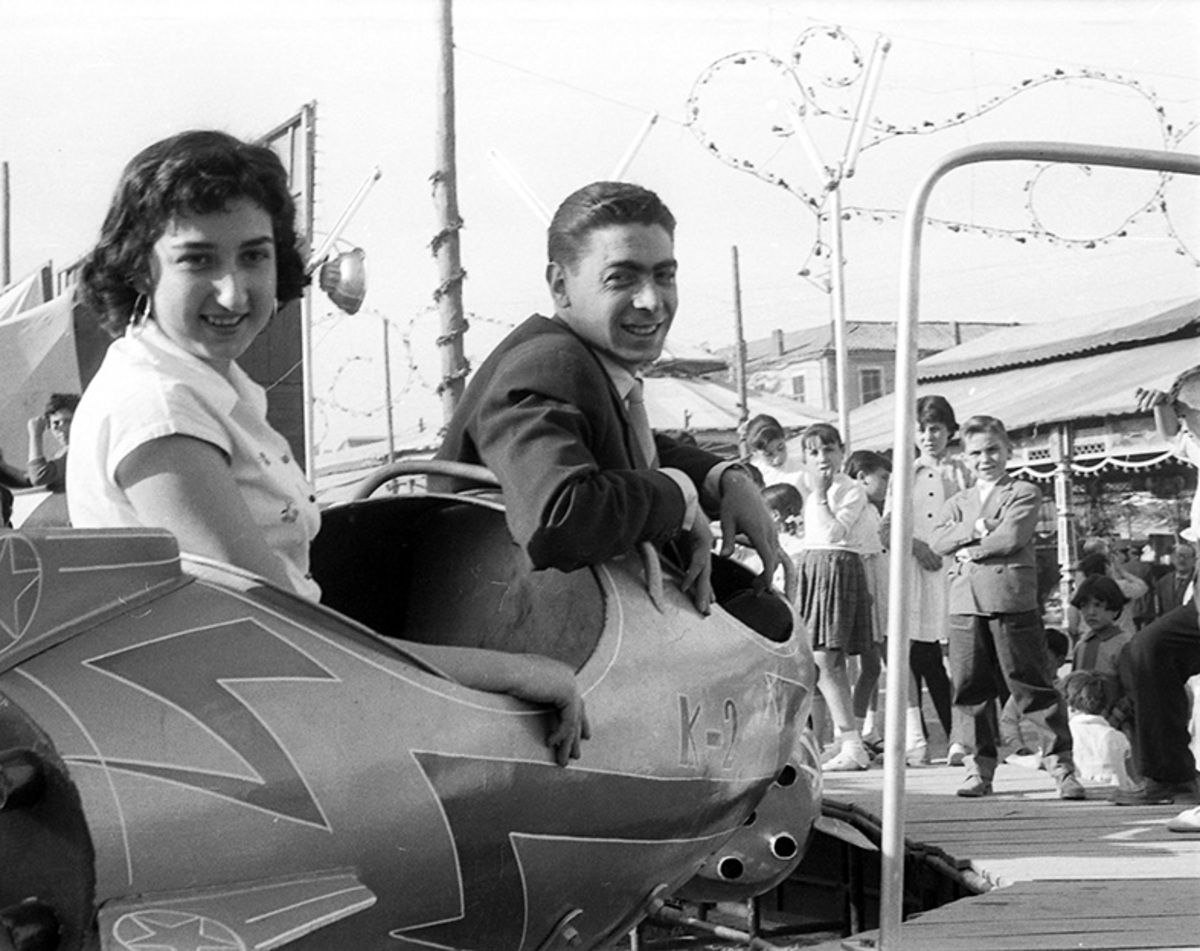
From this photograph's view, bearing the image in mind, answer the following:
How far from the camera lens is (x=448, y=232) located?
479 inches

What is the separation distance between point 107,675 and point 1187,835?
3560 mm

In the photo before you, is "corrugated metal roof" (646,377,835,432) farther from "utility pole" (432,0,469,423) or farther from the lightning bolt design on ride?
the lightning bolt design on ride

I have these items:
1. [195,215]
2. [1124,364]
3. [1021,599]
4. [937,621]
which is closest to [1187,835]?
[1021,599]

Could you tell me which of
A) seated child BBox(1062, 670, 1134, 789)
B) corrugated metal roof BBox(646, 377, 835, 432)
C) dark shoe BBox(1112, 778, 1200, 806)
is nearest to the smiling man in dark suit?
dark shoe BBox(1112, 778, 1200, 806)

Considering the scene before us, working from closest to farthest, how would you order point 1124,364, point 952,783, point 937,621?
1. point 952,783
2. point 937,621
3. point 1124,364

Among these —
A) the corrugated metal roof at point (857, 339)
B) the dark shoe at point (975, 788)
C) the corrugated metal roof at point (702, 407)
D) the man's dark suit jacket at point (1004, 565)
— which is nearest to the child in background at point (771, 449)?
the man's dark suit jacket at point (1004, 565)

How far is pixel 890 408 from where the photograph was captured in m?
18.1

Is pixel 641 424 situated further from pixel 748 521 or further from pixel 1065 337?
pixel 1065 337

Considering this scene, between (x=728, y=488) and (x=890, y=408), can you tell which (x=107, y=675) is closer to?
(x=728, y=488)

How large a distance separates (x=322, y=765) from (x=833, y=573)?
4.92 m

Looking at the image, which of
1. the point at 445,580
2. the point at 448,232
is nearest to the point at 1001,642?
the point at 445,580

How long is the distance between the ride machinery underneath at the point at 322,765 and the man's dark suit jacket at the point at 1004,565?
2.98 meters

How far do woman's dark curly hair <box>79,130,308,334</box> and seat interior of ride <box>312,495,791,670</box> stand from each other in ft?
2.04

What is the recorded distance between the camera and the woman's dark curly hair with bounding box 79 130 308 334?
2.25m
